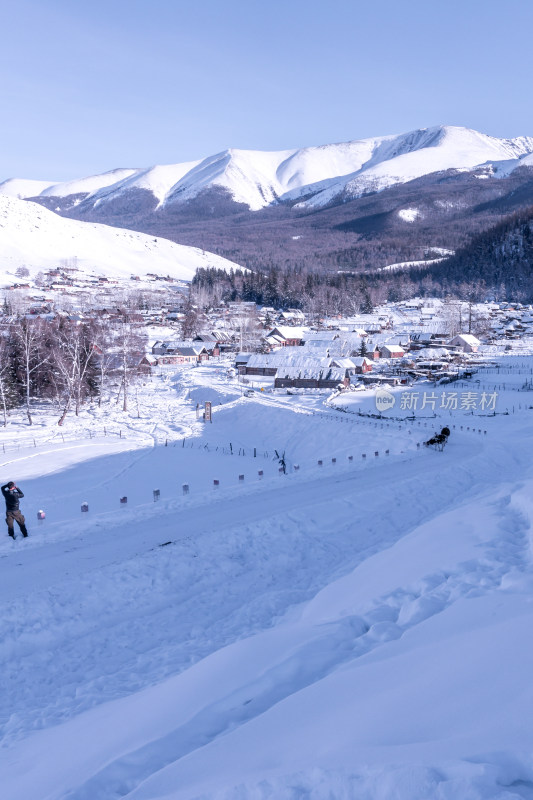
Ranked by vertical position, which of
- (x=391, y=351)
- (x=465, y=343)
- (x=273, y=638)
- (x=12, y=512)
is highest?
(x=465, y=343)

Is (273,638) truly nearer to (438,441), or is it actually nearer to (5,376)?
(438,441)

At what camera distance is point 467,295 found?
170000mm

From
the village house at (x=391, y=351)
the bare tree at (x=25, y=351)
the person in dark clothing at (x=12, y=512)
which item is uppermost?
the bare tree at (x=25, y=351)

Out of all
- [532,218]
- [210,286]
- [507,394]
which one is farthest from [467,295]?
[507,394]

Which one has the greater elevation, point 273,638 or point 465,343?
point 465,343

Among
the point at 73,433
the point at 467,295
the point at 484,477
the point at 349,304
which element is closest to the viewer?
the point at 484,477

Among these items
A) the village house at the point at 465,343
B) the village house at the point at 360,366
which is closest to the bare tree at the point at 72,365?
the village house at the point at 360,366

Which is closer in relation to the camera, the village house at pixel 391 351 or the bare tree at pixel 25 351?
the bare tree at pixel 25 351

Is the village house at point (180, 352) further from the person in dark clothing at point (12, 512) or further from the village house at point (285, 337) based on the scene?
the person in dark clothing at point (12, 512)

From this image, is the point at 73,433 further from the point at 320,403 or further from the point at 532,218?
the point at 532,218

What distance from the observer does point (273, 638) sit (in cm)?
907

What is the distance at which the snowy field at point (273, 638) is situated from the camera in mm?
Result: 4707

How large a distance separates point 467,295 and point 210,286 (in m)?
84.9

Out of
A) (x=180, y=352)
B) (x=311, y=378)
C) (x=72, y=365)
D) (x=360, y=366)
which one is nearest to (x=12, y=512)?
(x=72, y=365)
